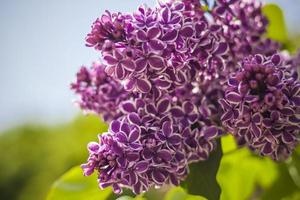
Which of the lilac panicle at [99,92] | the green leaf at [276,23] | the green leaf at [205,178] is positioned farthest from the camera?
the green leaf at [276,23]

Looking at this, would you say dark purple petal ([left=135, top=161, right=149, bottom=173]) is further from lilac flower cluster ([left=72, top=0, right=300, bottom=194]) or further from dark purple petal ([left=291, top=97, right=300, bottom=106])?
dark purple petal ([left=291, top=97, right=300, bottom=106])

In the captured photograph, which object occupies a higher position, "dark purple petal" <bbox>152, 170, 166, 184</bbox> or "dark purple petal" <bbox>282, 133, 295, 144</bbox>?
"dark purple petal" <bbox>152, 170, 166, 184</bbox>

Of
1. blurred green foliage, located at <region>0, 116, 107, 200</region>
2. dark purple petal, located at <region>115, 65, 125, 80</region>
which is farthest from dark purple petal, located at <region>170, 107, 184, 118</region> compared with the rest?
blurred green foliage, located at <region>0, 116, 107, 200</region>

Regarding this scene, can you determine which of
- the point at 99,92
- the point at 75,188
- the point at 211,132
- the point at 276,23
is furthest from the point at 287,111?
the point at 276,23

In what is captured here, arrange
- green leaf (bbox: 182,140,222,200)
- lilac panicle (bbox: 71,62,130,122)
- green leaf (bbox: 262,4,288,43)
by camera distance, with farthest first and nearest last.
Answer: green leaf (bbox: 262,4,288,43), lilac panicle (bbox: 71,62,130,122), green leaf (bbox: 182,140,222,200)

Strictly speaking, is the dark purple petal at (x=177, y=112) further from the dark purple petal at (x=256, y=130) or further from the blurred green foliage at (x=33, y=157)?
the blurred green foliage at (x=33, y=157)

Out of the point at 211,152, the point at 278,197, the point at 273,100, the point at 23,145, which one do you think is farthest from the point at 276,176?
the point at 23,145

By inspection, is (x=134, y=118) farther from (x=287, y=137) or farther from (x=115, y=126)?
(x=287, y=137)

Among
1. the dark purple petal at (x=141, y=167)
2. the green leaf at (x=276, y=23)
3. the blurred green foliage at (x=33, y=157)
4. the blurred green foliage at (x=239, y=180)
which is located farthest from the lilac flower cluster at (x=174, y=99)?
the blurred green foliage at (x=33, y=157)
